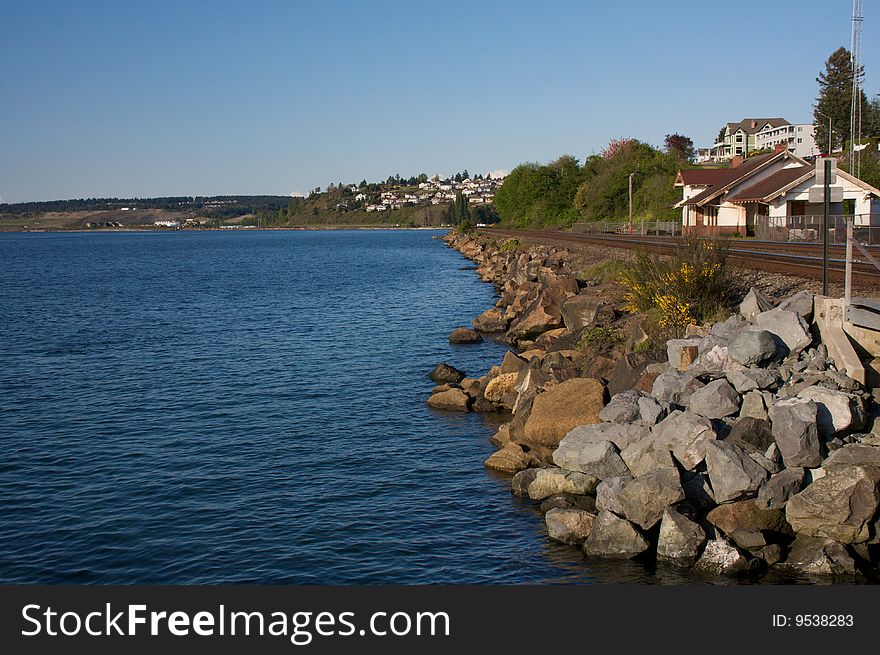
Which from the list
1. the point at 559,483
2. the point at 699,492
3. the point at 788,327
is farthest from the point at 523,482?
the point at 788,327

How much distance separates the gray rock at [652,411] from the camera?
52.1ft

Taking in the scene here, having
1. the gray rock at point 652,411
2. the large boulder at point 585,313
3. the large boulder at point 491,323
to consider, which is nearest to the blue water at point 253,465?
the large boulder at point 491,323

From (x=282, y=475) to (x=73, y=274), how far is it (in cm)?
7333

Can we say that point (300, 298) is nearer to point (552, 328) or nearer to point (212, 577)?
point (552, 328)

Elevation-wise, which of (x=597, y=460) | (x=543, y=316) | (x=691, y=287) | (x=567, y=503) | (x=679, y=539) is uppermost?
(x=691, y=287)

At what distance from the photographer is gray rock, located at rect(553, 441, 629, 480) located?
15.3 metres

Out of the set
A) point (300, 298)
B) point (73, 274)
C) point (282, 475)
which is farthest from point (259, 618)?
point (73, 274)

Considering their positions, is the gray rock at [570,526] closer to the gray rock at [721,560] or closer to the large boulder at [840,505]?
the gray rock at [721,560]

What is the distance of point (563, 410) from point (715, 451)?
4.73 meters

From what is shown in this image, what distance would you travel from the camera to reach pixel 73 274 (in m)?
83.0

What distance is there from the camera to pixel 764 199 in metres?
54.9

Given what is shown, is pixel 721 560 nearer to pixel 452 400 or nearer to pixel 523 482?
pixel 523 482

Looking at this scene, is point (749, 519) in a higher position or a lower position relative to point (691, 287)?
lower

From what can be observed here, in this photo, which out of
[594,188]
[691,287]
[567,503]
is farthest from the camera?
[594,188]
